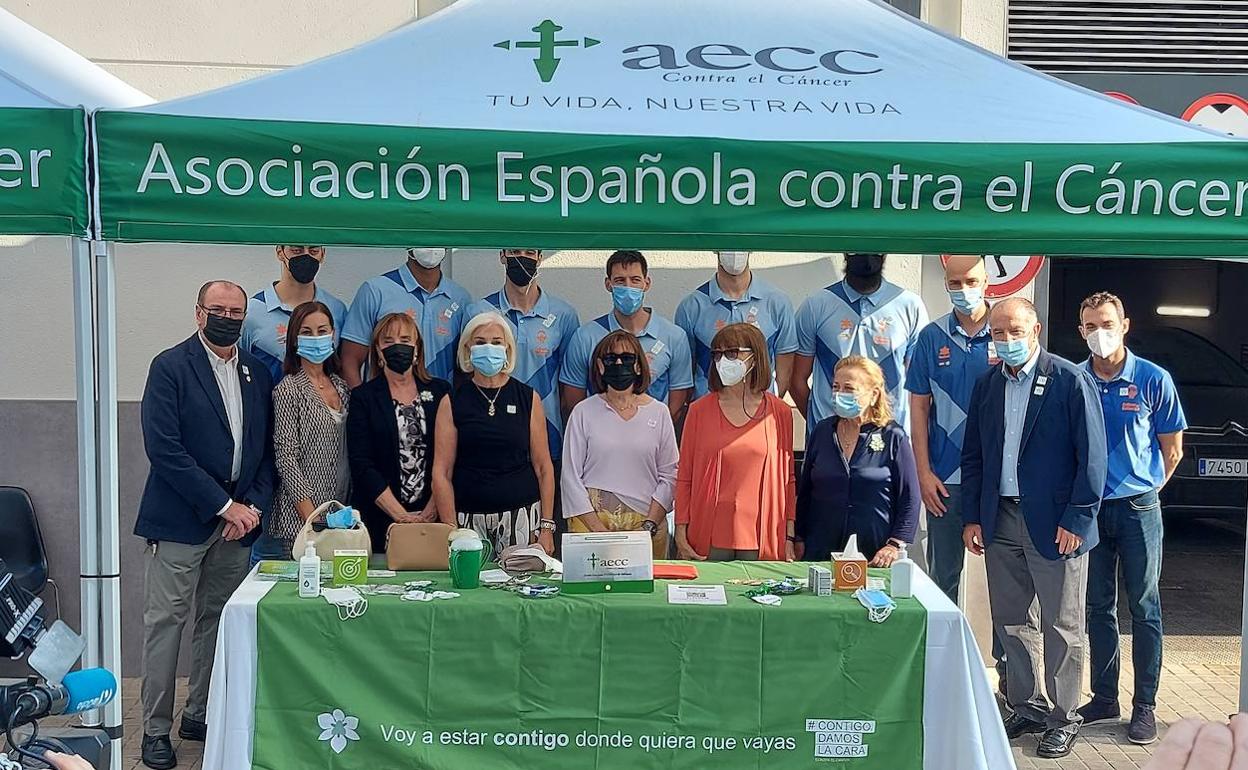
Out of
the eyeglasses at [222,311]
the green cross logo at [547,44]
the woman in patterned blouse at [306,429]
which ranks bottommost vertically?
the woman in patterned blouse at [306,429]

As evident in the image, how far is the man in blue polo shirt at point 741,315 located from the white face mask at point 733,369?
0.92 meters

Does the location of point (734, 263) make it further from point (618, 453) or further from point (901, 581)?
point (901, 581)

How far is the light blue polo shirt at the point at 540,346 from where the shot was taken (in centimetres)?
607

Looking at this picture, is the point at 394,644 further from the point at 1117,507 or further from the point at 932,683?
the point at 1117,507

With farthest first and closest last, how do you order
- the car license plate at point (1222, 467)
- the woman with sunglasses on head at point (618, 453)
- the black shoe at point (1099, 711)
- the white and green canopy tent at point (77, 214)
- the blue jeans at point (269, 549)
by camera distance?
the car license plate at point (1222, 467) → the black shoe at point (1099, 711) → the blue jeans at point (269, 549) → the woman with sunglasses on head at point (618, 453) → the white and green canopy tent at point (77, 214)

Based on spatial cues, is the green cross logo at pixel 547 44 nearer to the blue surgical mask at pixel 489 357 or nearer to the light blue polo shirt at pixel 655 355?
the blue surgical mask at pixel 489 357

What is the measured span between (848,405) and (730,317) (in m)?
1.22

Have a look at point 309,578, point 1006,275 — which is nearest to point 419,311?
point 309,578

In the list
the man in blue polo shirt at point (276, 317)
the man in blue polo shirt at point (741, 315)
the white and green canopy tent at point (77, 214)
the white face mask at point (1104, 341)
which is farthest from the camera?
the man in blue polo shirt at point (741, 315)

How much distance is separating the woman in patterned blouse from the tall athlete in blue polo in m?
2.44

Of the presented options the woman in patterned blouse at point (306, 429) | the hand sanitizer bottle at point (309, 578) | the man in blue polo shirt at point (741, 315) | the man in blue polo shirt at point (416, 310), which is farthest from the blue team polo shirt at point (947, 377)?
the hand sanitizer bottle at point (309, 578)

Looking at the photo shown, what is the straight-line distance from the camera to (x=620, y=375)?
5.30 meters

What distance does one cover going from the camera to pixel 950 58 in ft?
13.5

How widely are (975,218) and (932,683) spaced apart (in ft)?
5.76
